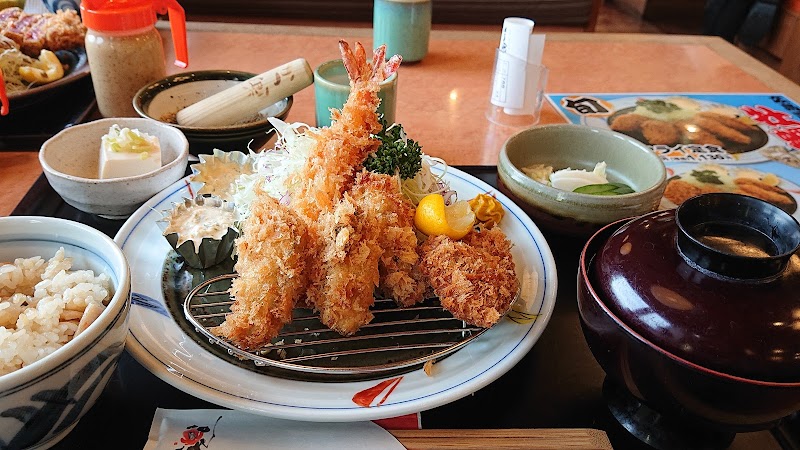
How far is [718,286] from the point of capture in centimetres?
85

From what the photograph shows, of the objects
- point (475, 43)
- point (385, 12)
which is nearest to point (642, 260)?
point (385, 12)

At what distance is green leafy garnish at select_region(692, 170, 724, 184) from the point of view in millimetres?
1845

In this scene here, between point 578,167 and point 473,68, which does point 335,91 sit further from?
point 473,68

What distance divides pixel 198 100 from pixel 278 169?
66 centimetres

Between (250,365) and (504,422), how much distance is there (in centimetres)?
48

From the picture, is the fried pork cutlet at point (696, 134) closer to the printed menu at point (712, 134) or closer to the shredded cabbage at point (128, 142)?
the printed menu at point (712, 134)

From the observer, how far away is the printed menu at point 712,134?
1.83 meters

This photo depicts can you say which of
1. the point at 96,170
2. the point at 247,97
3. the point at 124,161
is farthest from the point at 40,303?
the point at 247,97

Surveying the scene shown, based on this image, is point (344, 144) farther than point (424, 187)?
No

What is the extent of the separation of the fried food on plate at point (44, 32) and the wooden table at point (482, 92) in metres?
0.45

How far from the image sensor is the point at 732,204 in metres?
0.94

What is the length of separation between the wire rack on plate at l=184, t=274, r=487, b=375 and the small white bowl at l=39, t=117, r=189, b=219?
0.37m

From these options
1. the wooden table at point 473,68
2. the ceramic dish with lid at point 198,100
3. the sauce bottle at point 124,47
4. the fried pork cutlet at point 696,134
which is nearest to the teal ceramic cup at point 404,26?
the wooden table at point 473,68

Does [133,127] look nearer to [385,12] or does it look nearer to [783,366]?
[385,12]
